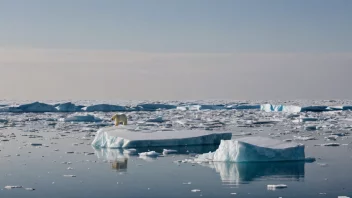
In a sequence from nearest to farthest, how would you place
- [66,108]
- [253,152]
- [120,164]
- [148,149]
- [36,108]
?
[253,152] → [120,164] → [148,149] → [36,108] → [66,108]

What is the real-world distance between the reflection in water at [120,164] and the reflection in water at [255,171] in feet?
5.81

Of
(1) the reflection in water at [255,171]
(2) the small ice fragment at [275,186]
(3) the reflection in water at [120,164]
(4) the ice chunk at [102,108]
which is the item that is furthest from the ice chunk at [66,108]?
(2) the small ice fragment at [275,186]

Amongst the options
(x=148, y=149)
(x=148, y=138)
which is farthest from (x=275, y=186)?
(x=148, y=138)

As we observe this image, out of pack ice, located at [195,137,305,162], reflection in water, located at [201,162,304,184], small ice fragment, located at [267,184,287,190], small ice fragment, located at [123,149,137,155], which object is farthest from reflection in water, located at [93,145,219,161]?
small ice fragment, located at [267,184,287,190]

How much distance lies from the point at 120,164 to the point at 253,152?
3.04 meters

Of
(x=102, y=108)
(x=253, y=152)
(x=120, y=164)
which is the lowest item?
(x=120, y=164)

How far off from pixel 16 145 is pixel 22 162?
3.77 m

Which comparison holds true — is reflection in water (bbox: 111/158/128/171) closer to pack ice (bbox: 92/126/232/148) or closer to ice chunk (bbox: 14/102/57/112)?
pack ice (bbox: 92/126/232/148)

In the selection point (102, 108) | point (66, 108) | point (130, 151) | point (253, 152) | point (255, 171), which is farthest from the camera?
point (102, 108)

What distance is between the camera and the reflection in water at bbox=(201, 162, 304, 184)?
9.45 metres

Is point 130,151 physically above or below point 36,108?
below

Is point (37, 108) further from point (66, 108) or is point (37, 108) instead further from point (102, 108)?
point (102, 108)

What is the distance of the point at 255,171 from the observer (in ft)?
33.4

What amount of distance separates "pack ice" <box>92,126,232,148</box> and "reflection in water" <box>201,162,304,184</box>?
3.44 m
